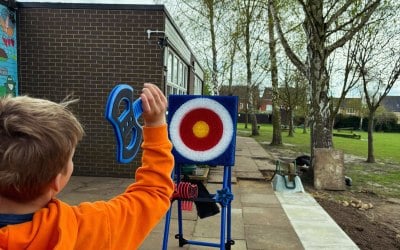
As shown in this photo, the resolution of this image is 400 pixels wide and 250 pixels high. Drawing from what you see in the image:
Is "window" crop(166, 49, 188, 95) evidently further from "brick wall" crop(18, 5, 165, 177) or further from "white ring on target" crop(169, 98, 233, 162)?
"white ring on target" crop(169, 98, 233, 162)

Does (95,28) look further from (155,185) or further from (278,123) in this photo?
(278,123)

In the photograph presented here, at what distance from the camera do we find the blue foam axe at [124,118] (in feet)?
4.10

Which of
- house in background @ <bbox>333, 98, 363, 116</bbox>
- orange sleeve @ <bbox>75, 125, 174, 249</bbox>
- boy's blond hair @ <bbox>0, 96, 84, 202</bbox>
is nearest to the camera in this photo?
boy's blond hair @ <bbox>0, 96, 84, 202</bbox>

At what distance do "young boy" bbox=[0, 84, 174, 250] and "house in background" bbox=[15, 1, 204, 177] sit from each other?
24.1 ft

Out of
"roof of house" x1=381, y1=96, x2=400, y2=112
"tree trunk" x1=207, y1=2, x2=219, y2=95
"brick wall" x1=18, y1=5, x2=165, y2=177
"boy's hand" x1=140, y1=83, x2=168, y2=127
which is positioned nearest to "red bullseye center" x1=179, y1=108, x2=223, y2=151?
"boy's hand" x1=140, y1=83, x2=168, y2=127

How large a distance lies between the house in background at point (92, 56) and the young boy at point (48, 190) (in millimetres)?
7360

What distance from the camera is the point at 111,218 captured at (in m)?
1.22

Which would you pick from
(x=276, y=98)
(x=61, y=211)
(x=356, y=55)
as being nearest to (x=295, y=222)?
(x=61, y=211)

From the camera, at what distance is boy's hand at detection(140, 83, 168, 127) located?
1271 mm

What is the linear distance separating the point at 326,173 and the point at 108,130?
4.76 metres

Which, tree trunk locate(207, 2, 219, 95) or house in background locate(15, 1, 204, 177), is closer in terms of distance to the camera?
house in background locate(15, 1, 204, 177)

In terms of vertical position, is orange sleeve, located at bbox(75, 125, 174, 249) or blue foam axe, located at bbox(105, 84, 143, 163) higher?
blue foam axe, located at bbox(105, 84, 143, 163)

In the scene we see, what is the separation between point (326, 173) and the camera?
8594mm

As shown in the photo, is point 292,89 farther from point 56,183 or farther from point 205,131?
point 56,183
